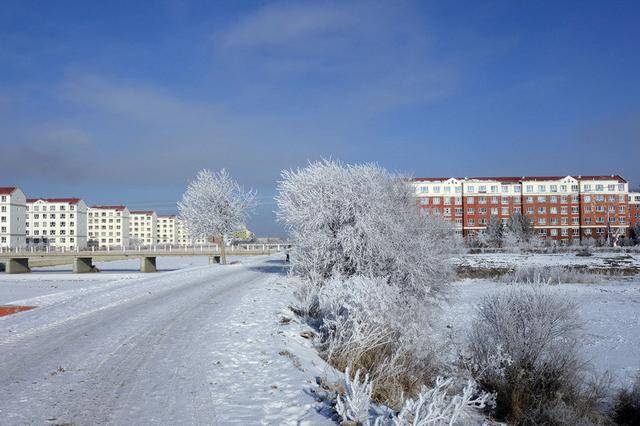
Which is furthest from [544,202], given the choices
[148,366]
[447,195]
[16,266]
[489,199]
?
[148,366]

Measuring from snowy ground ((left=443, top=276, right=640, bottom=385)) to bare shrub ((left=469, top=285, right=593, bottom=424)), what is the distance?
57.9 inches

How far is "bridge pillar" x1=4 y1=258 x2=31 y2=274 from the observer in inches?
1976

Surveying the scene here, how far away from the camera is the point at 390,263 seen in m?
21.1

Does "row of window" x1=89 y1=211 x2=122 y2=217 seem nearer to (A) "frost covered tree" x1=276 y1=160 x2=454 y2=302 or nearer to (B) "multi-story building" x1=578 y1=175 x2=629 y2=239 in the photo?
(B) "multi-story building" x1=578 y1=175 x2=629 y2=239

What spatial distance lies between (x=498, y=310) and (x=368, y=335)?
18.3 ft

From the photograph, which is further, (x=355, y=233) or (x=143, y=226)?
(x=143, y=226)

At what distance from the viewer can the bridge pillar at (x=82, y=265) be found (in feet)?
160

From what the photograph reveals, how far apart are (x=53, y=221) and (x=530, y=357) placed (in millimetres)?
127647

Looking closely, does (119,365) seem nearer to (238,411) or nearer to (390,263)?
(238,411)

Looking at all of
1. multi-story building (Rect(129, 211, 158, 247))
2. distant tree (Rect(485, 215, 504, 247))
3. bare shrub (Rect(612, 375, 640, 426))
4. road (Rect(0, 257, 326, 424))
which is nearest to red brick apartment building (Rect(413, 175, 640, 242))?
distant tree (Rect(485, 215, 504, 247))

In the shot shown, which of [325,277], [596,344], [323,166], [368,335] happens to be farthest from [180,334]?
[596,344]

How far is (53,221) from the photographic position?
120875 millimetres

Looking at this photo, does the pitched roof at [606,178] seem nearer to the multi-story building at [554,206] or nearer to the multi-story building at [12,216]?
the multi-story building at [554,206]

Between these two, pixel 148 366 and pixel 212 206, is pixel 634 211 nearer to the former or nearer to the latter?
pixel 212 206
